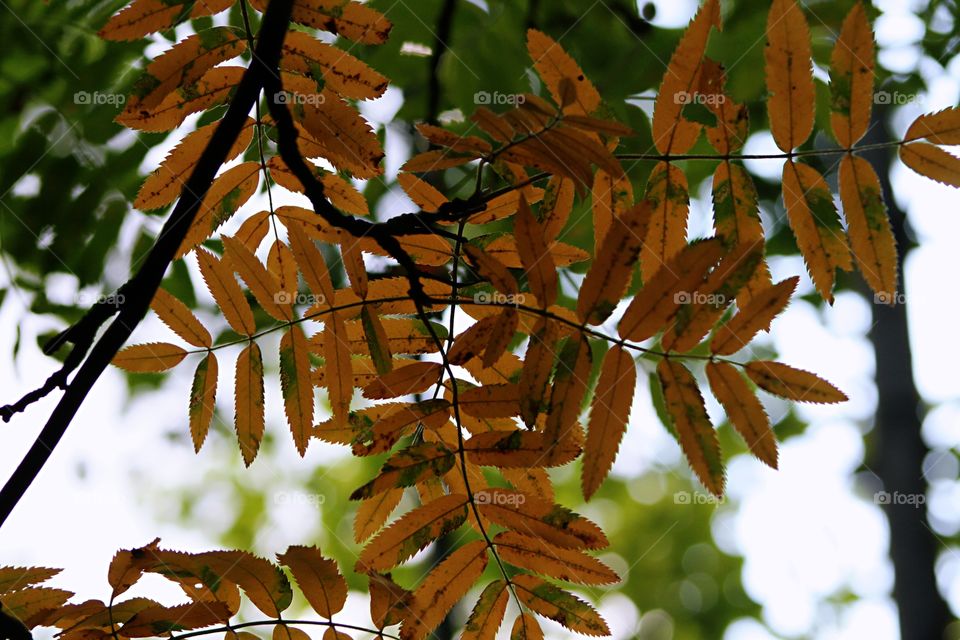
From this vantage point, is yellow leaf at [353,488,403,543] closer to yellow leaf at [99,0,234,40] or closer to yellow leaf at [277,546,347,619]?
yellow leaf at [277,546,347,619]

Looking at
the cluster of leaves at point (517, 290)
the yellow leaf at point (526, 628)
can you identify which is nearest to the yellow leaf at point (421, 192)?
the cluster of leaves at point (517, 290)

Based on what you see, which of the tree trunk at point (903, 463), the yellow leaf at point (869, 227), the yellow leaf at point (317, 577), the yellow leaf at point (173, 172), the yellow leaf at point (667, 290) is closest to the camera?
the yellow leaf at point (667, 290)

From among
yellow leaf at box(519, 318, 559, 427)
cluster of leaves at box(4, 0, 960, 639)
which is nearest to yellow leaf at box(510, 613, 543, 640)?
cluster of leaves at box(4, 0, 960, 639)

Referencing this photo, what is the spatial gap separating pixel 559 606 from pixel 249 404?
2.20 ft

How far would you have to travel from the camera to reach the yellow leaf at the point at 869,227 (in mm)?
1237

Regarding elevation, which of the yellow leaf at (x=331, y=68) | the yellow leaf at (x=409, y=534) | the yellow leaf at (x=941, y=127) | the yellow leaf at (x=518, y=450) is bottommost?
the yellow leaf at (x=409, y=534)

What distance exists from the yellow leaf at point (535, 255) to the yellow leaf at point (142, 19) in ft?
2.20

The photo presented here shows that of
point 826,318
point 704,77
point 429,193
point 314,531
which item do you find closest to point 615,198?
point 704,77

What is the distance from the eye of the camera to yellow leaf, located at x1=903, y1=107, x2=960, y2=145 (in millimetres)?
1296

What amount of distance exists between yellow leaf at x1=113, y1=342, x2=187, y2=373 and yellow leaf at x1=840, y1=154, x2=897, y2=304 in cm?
125

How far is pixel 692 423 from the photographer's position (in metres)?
1.16

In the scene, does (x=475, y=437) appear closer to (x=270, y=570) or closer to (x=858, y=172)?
(x=270, y=570)

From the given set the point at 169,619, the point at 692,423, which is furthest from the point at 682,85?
the point at 169,619

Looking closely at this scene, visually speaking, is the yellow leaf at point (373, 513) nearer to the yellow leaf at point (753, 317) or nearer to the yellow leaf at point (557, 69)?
the yellow leaf at point (753, 317)
